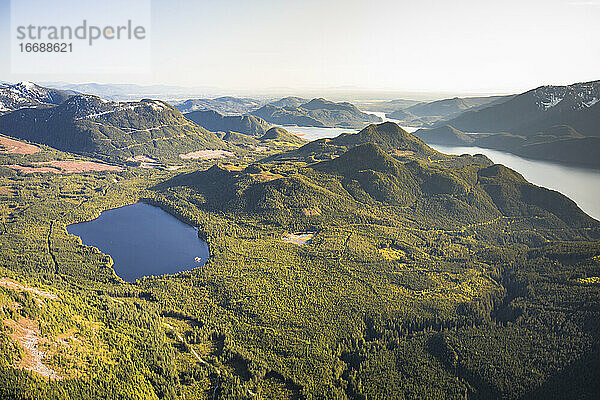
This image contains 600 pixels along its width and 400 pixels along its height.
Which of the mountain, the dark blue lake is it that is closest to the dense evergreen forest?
the mountain

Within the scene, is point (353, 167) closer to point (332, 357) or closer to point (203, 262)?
point (203, 262)

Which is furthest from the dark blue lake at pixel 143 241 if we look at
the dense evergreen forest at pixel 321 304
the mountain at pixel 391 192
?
the mountain at pixel 391 192

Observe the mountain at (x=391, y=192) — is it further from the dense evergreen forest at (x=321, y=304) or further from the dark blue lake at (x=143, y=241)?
the dark blue lake at (x=143, y=241)

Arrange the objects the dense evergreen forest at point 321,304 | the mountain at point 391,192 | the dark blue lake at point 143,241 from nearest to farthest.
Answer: the dense evergreen forest at point 321,304 → the dark blue lake at point 143,241 → the mountain at point 391,192

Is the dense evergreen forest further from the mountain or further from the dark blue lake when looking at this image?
the dark blue lake

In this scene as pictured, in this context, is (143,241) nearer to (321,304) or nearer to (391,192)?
(321,304)

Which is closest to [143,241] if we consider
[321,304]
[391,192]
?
[321,304]

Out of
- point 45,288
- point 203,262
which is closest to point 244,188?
point 203,262
